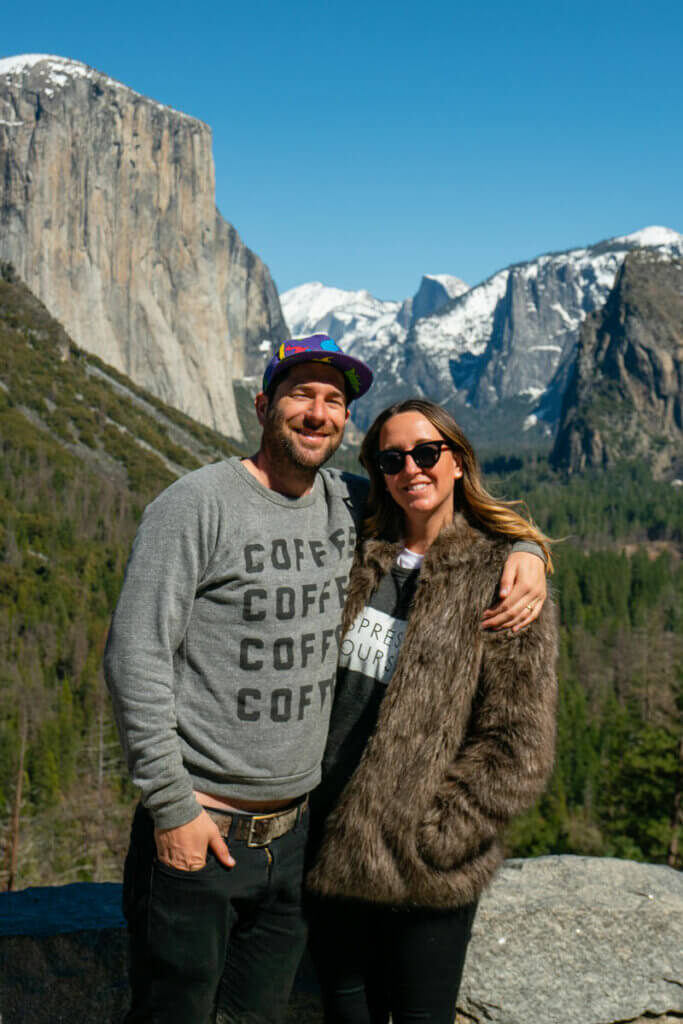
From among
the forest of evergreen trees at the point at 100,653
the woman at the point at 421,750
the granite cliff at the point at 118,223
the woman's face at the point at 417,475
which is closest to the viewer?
the woman at the point at 421,750

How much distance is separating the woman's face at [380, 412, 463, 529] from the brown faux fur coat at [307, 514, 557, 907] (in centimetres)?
31

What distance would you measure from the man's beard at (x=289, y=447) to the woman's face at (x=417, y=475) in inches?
12.5

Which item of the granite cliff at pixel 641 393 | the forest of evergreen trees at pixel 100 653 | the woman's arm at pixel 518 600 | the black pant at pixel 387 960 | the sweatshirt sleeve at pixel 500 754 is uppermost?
the granite cliff at pixel 641 393

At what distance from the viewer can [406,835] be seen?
3428 millimetres

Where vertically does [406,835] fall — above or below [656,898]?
above

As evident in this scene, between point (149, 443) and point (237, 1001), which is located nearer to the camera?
point (237, 1001)

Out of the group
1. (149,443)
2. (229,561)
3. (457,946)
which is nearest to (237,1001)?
(457,946)

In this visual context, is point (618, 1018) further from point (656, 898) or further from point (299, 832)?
point (299, 832)

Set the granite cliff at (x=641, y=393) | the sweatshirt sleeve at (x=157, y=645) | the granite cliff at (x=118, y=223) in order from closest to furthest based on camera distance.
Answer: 1. the sweatshirt sleeve at (x=157, y=645)
2. the granite cliff at (x=118, y=223)
3. the granite cliff at (x=641, y=393)

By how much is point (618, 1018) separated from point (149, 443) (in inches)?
4268

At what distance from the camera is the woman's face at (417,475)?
12.2 feet

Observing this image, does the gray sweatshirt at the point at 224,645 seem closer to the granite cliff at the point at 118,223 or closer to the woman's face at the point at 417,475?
the woman's face at the point at 417,475

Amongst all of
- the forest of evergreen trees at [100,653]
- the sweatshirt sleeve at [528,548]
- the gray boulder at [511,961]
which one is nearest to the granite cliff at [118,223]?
the forest of evergreen trees at [100,653]

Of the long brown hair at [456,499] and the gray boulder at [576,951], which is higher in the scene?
the long brown hair at [456,499]
